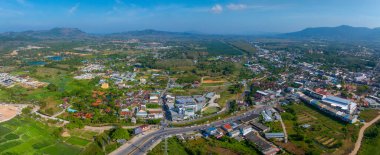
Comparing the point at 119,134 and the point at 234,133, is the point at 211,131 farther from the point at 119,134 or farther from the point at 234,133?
the point at 119,134

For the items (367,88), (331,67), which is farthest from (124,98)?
(331,67)

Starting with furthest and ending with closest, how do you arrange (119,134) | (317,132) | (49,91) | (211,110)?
(49,91)
(211,110)
(317,132)
(119,134)

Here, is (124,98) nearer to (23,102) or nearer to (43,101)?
A: (43,101)

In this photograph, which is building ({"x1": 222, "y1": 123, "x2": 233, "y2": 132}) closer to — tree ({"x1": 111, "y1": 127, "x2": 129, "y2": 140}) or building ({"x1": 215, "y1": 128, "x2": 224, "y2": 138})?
building ({"x1": 215, "y1": 128, "x2": 224, "y2": 138})

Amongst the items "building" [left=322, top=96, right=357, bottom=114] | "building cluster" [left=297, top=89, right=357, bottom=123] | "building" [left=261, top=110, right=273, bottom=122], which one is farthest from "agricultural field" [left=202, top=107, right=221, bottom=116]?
"building" [left=322, top=96, right=357, bottom=114]

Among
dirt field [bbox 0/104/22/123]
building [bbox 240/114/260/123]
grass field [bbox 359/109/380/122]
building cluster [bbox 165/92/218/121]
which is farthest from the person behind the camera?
building cluster [bbox 165/92/218/121]

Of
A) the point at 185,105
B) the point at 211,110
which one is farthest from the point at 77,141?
the point at 211,110
